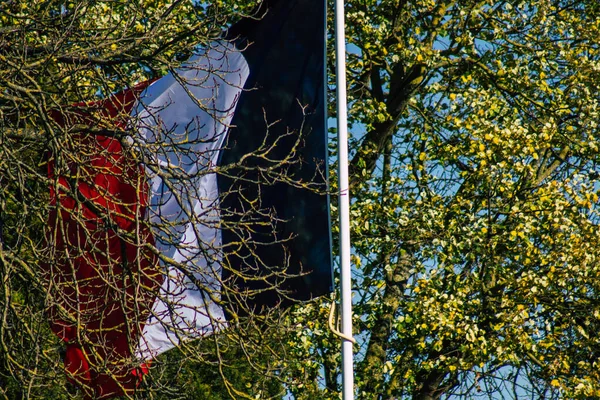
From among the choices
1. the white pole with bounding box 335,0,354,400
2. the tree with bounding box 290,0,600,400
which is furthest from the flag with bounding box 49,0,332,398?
the tree with bounding box 290,0,600,400

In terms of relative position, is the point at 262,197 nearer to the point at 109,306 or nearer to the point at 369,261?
the point at 109,306

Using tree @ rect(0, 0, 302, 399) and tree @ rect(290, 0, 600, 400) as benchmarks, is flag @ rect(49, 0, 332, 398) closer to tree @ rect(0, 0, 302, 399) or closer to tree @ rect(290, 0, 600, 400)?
tree @ rect(0, 0, 302, 399)

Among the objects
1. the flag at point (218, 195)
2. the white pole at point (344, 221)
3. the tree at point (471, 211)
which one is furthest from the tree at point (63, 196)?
the tree at point (471, 211)

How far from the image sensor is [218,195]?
27.6 ft

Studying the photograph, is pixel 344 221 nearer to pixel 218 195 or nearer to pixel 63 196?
pixel 218 195

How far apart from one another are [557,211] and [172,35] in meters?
Result: 5.45

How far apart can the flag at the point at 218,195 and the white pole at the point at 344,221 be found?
18.2 inches

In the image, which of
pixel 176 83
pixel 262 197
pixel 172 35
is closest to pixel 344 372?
pixel 262 197

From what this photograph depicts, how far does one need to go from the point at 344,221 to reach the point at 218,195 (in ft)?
5.03

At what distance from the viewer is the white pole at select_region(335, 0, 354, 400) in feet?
22.9

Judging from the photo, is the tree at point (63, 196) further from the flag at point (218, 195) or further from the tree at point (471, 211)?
the tree at point (471, 211)

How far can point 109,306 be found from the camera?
8.34 metres

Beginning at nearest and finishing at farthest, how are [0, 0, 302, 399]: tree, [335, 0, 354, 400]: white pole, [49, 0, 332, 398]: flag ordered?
[335, 0, 354, 400]: white pole → [0, 0, 302, 399]: tree → [49, 0, 332, 398]: flag

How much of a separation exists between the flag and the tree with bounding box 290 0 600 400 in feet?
12.0
